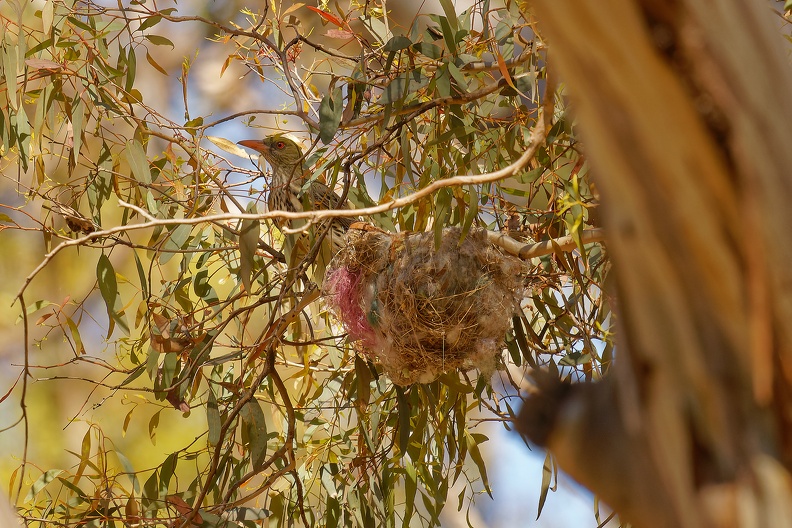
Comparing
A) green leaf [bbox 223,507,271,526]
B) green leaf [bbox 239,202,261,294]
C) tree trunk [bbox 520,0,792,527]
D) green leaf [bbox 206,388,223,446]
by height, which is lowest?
tree trunk [bbox 520,0,792,527]

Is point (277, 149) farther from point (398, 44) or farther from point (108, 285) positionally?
point (398, 44)

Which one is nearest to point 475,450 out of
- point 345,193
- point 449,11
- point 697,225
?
point 345,193

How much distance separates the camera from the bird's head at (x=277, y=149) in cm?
353

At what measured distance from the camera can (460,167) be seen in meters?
2.49

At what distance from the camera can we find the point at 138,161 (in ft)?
8.02

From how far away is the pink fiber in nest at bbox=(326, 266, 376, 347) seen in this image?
2.50 metres

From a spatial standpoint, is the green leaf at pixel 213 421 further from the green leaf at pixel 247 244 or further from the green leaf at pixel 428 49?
the green leaf at pixel 428 49

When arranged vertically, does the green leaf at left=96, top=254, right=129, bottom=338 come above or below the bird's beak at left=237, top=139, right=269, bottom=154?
below

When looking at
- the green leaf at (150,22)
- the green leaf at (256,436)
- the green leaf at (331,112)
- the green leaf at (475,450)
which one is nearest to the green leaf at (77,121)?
the green leaf at (150,22)

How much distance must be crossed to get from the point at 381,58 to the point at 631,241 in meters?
1.86

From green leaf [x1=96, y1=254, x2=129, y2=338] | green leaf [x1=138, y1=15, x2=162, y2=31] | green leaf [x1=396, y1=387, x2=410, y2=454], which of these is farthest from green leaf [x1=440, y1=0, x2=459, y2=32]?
green leaf [x1=96, y1=254, x2=129, y2=338]

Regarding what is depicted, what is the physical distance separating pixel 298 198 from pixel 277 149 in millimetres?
744

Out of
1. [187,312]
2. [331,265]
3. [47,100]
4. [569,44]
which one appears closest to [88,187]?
[47,100]

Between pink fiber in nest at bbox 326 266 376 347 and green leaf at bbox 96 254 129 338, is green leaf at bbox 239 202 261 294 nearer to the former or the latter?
pink fiber in nest at bbox 326 266 376 347
